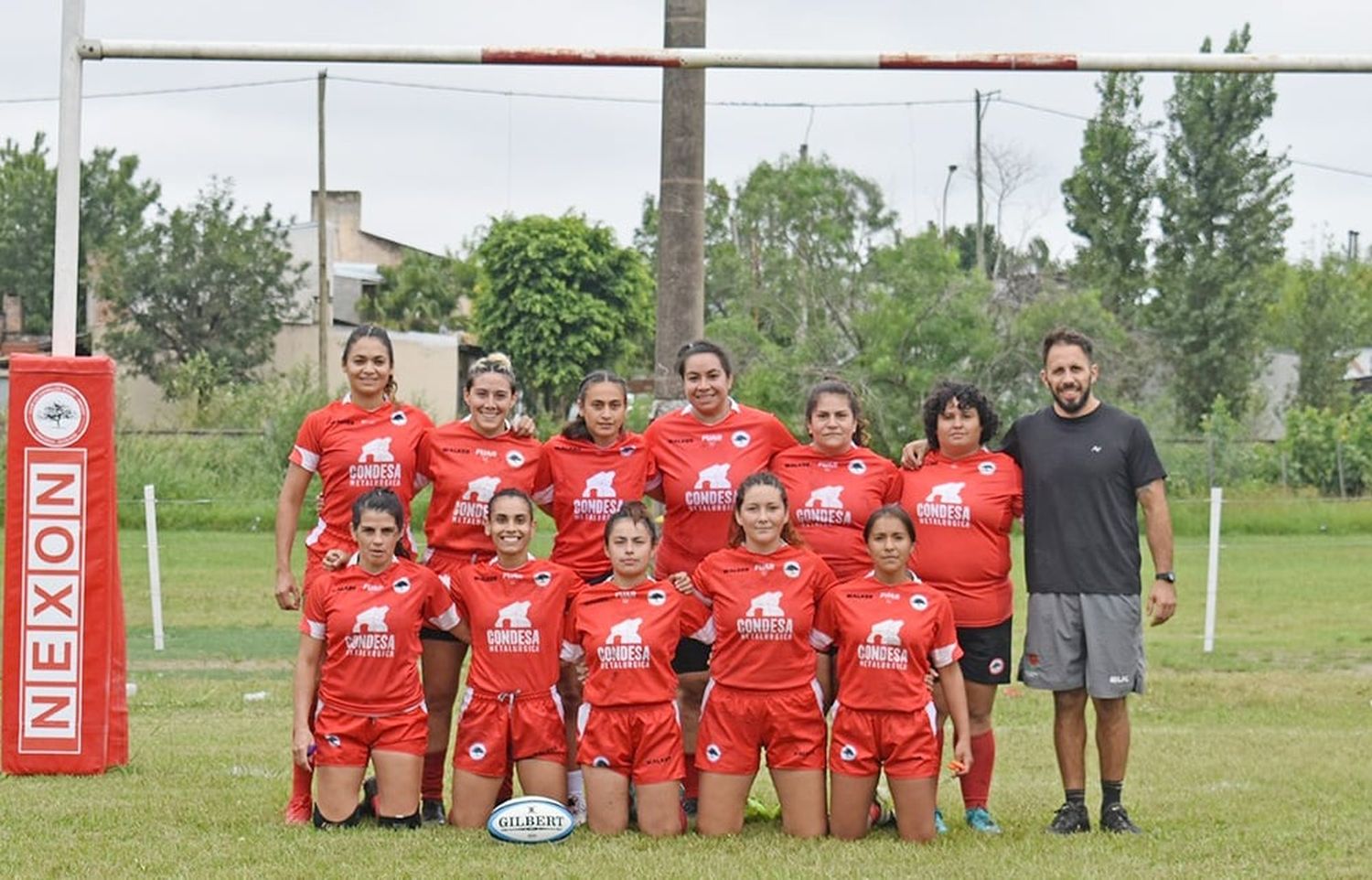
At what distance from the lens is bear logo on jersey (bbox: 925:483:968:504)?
7.16 meters

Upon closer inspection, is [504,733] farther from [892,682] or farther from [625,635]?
[892,682]

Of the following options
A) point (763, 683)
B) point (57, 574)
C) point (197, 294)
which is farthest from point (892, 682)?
point (197, 294)

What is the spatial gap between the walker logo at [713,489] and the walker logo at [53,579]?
9.49 feet

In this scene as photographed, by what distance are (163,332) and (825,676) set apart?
43.8 meters

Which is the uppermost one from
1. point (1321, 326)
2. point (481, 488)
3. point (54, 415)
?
point (1321, 326)

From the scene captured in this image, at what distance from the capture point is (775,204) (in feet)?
169

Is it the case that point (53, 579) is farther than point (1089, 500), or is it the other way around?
point (53, 579)

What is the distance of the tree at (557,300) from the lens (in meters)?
46.4

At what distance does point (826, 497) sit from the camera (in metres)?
7.26

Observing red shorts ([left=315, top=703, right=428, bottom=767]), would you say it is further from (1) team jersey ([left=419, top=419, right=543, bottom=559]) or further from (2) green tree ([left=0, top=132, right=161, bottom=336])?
(2) green tree ([left=0, top=132, right=161, bottom=336])

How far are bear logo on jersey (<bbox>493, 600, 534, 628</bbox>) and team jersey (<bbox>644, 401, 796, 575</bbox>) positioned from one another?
26.3 inches

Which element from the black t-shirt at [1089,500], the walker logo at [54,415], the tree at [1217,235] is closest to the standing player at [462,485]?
the walker logo at [54,415]

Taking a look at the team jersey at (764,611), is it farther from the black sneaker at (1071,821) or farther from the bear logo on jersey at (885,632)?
the black sneaker at (1071,821)

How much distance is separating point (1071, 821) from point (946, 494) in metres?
1.35
